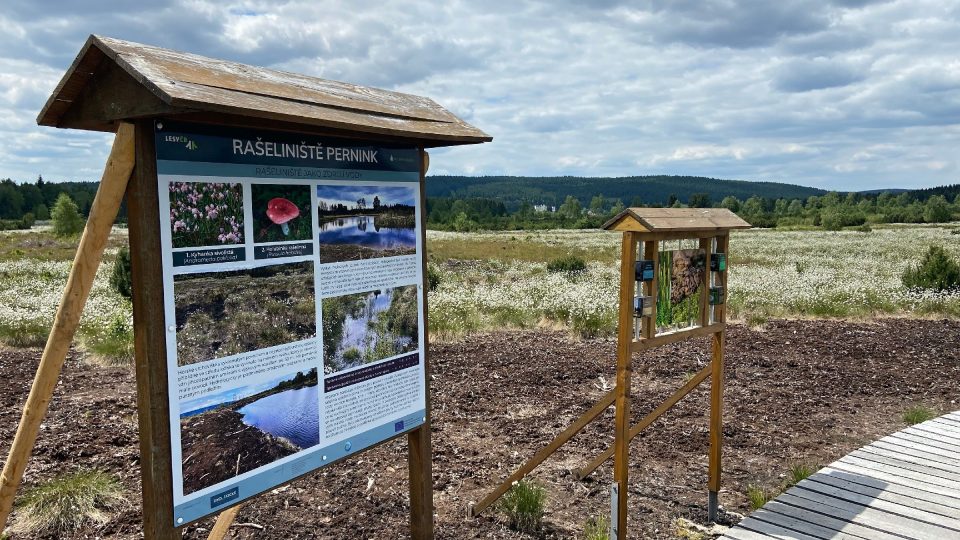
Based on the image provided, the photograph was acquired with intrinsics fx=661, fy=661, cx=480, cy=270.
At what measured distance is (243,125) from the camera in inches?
120

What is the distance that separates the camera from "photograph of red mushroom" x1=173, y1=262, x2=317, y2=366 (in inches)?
117

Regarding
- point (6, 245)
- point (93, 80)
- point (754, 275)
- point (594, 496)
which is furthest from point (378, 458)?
point (6, 245)

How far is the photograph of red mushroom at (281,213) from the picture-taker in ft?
10.6

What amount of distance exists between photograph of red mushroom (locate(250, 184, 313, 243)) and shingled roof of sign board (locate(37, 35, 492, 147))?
33cm

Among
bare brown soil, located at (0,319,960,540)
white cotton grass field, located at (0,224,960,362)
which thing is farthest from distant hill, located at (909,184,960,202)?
bare brown soil, located at (0,319,960,540)

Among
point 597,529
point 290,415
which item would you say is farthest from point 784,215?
point 290,415

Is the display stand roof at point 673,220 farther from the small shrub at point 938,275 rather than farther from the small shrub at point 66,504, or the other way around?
the small shrub at point 938,275

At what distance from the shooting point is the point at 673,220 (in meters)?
4.77

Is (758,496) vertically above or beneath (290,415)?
beneath

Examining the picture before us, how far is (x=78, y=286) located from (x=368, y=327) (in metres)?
1.55

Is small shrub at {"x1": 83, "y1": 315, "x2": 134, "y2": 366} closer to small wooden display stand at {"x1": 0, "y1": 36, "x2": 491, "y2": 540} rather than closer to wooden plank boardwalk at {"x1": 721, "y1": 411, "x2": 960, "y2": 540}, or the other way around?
small wooden display stand at {"x1": 0, "y1": 36, "x2": 491, "y2": 540}

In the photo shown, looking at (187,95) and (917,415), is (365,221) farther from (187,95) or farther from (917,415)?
(917,415)

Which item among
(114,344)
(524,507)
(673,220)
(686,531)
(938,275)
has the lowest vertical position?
(686,531)

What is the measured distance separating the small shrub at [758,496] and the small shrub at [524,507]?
166cm
